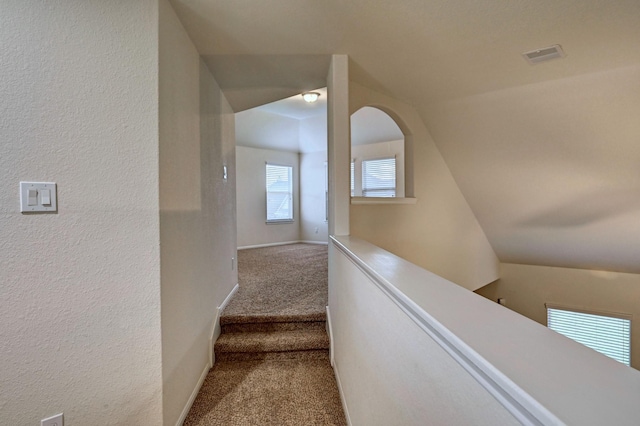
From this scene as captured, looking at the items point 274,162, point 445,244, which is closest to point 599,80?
point 445,244

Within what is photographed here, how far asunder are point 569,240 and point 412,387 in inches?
177

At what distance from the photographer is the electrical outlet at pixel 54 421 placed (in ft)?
3.88

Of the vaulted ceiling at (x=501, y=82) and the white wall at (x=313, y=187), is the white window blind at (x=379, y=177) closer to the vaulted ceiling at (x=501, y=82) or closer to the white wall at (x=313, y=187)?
the white wall at (x=313, y=187)

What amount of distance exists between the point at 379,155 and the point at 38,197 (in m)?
4.92

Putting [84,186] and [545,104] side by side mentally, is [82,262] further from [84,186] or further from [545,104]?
[545,104]

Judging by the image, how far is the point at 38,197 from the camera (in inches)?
45.9

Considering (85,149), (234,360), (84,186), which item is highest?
(85,149)

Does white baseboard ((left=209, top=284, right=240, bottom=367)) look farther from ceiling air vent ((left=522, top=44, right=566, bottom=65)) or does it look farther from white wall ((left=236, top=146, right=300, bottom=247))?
white wall ((left=236, top=146, right=300, bottom=247))

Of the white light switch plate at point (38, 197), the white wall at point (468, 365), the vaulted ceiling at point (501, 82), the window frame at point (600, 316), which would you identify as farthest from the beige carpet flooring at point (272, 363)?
the window frame at point (600, 316)

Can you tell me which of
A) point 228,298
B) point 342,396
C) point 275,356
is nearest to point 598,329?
point 342,396

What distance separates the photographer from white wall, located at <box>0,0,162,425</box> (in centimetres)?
115

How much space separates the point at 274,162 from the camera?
20.2 ft

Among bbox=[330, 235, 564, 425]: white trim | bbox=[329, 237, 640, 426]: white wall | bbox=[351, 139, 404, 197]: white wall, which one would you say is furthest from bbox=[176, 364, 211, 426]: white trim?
bbox=[351, 139, 404, 197]: white wall

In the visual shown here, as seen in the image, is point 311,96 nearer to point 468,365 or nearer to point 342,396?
point 342,396
